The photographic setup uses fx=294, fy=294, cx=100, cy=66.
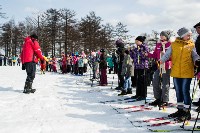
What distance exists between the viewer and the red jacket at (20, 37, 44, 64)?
10070 mm

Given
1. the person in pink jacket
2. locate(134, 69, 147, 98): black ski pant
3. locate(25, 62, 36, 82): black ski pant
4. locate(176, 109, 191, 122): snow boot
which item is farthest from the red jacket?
locate(176, 109, 191, 122): snow boot

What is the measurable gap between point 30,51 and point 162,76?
481 cm

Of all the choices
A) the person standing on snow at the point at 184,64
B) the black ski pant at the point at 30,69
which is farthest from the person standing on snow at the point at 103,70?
the person standing on snow at the point at 184,64

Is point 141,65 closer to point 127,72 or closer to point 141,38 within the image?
point 141,38

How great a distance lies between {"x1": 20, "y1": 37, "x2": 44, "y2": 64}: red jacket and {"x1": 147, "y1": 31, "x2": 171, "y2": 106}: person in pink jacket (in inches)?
168

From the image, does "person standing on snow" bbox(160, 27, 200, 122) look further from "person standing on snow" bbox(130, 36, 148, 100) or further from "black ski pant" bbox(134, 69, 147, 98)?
"black ski pant" bbox(134, 69, 147, 98)

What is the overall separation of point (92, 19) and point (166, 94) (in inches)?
1693

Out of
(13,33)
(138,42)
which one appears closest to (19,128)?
(138,42)

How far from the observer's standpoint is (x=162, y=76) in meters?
7.53

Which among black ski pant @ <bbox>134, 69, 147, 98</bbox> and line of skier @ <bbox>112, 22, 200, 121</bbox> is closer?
line of skier @ <bbox>112, 22, 200, 121</bbox>

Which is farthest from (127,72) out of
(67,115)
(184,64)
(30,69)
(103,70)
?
(184,64)

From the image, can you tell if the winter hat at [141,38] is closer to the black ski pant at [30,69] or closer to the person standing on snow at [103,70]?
the black ski pant at [30,69]

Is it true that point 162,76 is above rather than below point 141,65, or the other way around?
below

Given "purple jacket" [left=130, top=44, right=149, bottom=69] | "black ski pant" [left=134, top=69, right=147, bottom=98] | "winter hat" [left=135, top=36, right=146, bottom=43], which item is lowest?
"black ski pant" [left=134, top=69, right=147, bottom=98]
